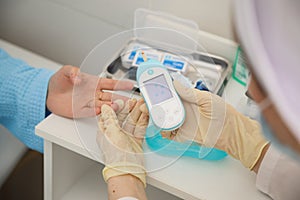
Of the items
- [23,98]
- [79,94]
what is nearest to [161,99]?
[79,94]

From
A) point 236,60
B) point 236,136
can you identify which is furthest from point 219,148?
point 236,60

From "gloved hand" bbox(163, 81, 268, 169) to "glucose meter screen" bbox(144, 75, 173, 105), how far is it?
0.02m

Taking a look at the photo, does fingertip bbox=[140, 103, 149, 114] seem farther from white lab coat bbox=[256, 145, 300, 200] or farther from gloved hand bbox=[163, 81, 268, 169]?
white lab coat bbox=[256, 145, 300, 200]

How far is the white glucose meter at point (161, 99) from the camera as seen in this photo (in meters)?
0.81

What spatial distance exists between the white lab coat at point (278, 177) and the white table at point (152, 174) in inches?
1.1

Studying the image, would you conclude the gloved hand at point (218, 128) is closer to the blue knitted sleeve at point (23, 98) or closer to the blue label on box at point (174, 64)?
the blue label on box at point (174, 64)

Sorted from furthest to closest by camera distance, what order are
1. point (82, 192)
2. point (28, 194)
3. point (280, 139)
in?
point (28, 194)
point (82, 192)
point (280, 139)

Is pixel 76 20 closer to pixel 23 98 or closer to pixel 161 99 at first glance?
pixel 23 98

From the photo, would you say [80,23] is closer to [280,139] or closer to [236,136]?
[236,136]

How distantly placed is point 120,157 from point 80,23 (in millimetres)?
550

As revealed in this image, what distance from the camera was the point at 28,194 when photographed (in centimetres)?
136

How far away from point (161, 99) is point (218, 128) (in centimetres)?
10

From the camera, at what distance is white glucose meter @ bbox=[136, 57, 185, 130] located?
810mm

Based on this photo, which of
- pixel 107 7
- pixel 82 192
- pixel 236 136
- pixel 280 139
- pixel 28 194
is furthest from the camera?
pixel 28 194
